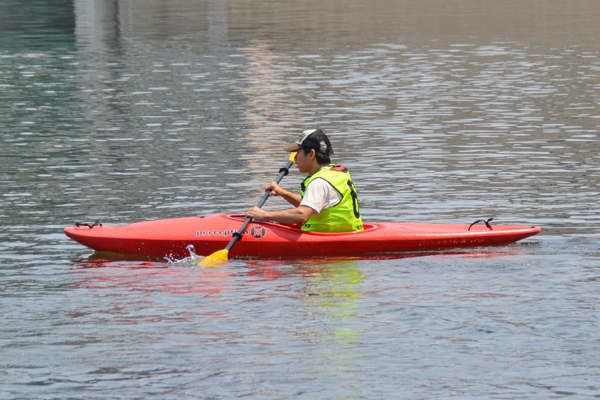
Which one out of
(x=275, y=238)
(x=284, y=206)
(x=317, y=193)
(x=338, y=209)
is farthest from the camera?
(x=284, y=206)

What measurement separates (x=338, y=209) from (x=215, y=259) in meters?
1.38

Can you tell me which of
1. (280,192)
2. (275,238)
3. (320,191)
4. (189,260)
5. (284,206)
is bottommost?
(284,206)

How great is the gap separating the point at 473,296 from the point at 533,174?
6.77 meters

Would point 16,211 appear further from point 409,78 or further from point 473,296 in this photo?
point 409,78

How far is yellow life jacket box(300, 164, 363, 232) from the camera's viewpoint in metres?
10.3

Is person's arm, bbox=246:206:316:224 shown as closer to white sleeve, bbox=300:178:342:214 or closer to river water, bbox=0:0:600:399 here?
white sleeve, bbox=300:178:342:214

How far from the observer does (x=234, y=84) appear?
27688 millimetres

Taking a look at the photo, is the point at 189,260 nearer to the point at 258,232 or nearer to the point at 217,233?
the point at 217,233

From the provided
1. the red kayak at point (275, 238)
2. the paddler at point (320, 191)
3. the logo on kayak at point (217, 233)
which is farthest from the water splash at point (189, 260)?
the paddler at point (320, 191)

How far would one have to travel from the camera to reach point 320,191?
33.5 feet

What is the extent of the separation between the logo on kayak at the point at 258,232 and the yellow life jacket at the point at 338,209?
0.44 metres

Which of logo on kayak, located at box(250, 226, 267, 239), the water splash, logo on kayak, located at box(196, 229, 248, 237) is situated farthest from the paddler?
the water splash

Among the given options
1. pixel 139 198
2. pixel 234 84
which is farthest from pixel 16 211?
pixel 234 84

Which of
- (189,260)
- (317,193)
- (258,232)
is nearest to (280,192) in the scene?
(258,232)
